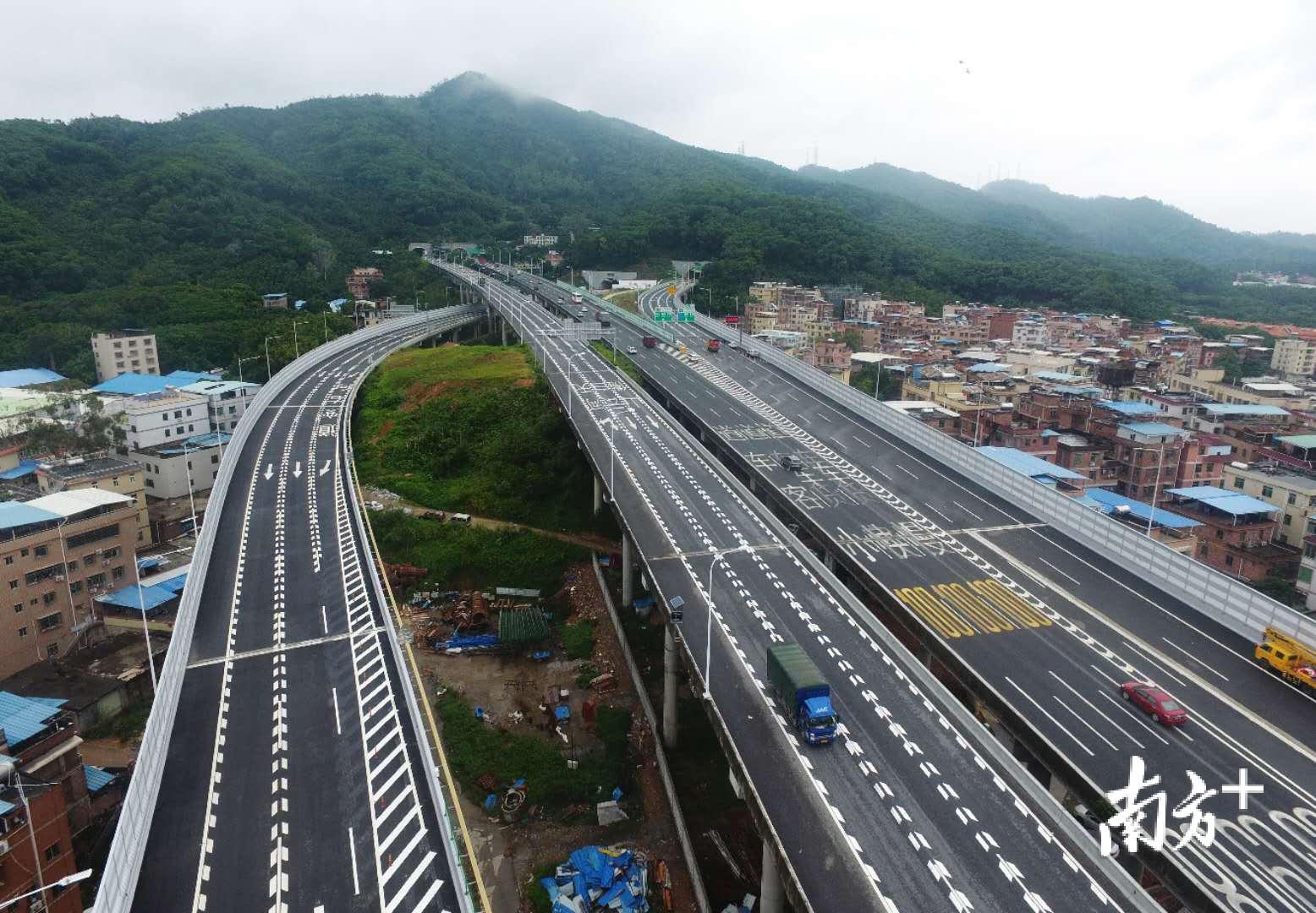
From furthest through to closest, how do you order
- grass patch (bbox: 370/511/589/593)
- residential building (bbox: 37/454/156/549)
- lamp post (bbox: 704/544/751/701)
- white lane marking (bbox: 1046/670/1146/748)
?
residential building (bbox: 37/454/156/549) < grass patch (bbox: 370/511/589/593) < lamp post (bbox: 704/544/751/701) < white lane marking (bbox: 1046/670/1146/748)

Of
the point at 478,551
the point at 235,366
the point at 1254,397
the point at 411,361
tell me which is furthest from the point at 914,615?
the point at 235,366

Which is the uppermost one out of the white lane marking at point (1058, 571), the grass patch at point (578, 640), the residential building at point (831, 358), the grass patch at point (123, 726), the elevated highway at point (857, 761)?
the residential building at point (831, 358)

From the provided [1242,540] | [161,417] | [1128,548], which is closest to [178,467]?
[161,417]

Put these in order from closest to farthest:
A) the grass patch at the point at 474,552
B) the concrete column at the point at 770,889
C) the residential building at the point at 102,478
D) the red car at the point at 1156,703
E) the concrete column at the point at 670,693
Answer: the concrete column at the point at 770,889 → the red car at the point at 1156,703 → the concrete column at the point at 670,693 → the grass patch at the point at 474,552 → the residential building at the point at 102,478

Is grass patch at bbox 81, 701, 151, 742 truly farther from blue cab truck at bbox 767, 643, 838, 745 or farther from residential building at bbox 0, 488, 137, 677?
blue cab truck at bbox 767, 643, 838, 745

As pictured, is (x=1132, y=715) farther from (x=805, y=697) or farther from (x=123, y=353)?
(x=123, y=353)

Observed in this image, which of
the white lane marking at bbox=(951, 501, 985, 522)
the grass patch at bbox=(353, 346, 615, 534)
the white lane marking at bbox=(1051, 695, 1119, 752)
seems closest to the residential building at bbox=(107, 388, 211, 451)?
the grass patch at bbox=(353, 346, 615, 534)

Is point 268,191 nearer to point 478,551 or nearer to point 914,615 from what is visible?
point 478,551

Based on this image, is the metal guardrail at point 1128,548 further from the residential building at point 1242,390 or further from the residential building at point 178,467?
the residential building at point 178,467

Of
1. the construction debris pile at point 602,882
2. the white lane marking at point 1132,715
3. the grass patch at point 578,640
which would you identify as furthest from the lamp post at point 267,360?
the white lane marking at point 1132,715
